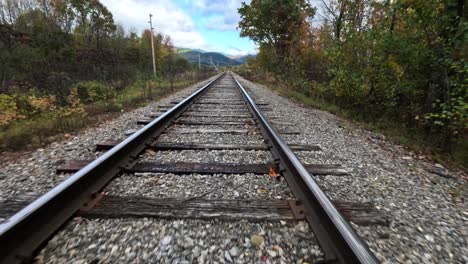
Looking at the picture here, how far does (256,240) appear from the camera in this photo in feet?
5.21

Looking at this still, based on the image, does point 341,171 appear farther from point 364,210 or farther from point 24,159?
point 24,159

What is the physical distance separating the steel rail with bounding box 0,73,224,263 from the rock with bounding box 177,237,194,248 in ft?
2.61

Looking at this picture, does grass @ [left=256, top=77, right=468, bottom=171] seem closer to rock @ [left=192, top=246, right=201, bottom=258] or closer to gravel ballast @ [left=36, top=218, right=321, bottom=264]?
gravel ballast @ [left=36, top=218, right=321, bottom=264]

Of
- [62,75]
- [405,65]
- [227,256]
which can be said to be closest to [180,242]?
[227,256]

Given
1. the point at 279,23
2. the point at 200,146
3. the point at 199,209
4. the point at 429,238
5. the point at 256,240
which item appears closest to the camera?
the point at 256,240

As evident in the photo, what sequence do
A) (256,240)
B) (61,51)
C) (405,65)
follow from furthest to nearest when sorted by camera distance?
(61,51) < (405,65) < (256,240)

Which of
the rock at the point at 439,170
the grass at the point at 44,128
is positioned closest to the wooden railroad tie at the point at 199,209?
the rock at the point at 439,170

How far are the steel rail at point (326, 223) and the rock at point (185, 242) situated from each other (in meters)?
0.79

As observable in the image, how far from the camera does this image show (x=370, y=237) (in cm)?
166

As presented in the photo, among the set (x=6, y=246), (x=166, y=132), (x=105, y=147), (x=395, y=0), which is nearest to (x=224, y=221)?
(x=6, y=246)

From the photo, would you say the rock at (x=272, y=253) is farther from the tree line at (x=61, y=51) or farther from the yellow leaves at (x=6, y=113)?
the tree line at (x=61, y=51)

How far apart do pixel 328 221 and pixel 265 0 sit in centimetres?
2004

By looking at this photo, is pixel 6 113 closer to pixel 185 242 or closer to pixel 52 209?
pixel 52 209

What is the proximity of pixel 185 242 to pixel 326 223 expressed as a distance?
2.92 feet
